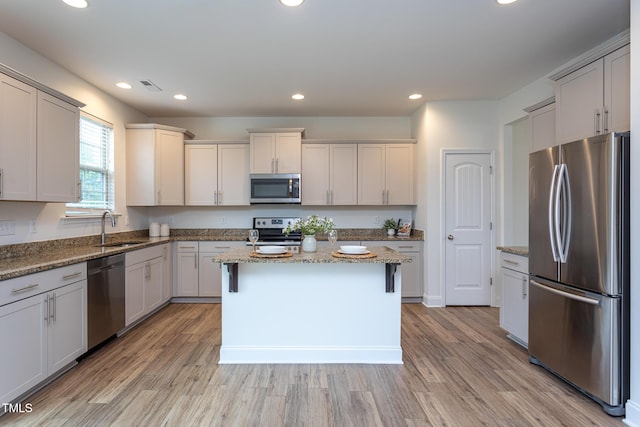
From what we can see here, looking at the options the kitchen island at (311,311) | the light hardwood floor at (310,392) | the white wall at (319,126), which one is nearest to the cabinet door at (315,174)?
the white wall at (319,126)

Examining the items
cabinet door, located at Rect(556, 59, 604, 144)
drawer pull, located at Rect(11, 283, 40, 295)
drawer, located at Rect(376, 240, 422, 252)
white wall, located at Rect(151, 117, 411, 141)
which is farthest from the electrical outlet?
cabinet door, located at Rect(556, 59, 604, 144)

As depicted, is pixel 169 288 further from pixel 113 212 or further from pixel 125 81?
pixel 125 81

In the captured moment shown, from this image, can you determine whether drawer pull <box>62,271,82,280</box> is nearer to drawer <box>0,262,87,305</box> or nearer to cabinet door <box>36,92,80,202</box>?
drawer <box>0,262,87,305</box>

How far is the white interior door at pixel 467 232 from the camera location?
421cm

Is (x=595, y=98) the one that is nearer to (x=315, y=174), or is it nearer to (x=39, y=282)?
(x=315, y=174)

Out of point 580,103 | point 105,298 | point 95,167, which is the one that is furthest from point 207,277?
point 580,103

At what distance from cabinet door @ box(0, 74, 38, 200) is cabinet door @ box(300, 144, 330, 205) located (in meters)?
2.92

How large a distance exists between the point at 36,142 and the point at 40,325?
1367 mm

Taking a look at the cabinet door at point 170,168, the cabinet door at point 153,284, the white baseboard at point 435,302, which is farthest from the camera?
the cabinet door at point 170,168

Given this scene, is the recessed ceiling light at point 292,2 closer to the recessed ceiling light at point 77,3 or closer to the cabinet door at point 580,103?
the recessed ceiling light at point 77,3

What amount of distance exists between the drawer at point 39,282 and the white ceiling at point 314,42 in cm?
182

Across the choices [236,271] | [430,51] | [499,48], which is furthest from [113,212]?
[499,48]

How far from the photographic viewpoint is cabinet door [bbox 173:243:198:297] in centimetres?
441

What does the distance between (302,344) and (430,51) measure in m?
2.77
